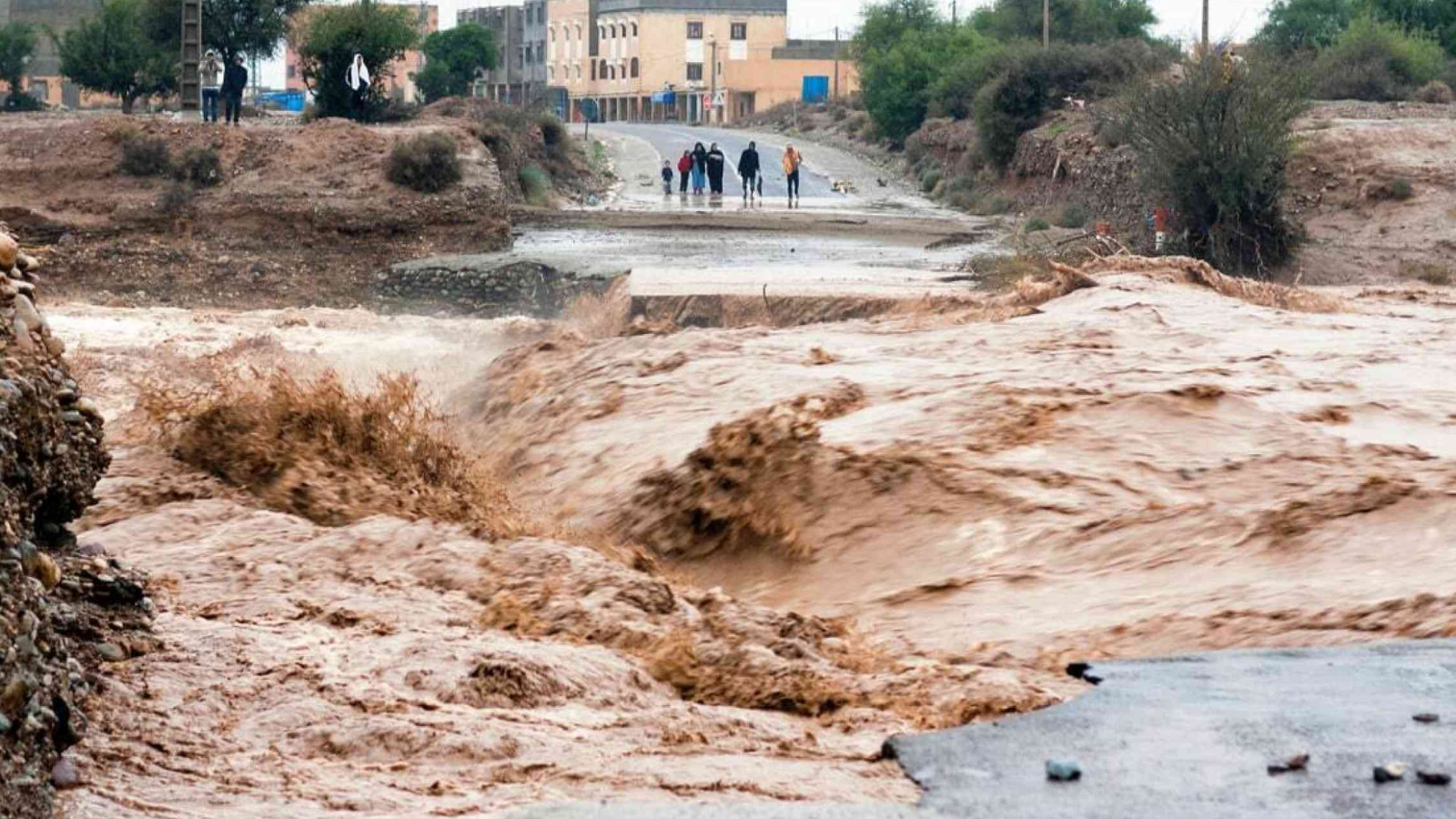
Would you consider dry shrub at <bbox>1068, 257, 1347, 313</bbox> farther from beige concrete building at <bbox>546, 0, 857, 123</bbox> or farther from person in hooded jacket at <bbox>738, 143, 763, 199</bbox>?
beige concrete building at <bbox>546, 0, 857, 123</bbox>

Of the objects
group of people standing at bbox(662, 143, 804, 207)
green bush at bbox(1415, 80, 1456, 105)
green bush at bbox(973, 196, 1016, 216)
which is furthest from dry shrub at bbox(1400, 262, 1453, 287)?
green bush at bbox(1415, 80, 1456, 105)

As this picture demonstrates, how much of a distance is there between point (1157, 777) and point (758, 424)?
214 inches

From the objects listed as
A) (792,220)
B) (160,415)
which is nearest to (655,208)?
(792,220)

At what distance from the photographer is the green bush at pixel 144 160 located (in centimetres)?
3550

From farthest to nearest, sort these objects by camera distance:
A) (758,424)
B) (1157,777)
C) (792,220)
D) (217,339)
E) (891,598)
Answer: (792,220) < (217,339) < (758,424) < (891,598) < (1157,777)

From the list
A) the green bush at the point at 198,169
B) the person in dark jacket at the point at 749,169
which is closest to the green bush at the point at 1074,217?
the person in dark jacket at the point at 749,169

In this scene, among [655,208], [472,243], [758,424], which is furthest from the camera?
[655,208]

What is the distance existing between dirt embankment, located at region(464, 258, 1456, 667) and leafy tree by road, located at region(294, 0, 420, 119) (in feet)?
116

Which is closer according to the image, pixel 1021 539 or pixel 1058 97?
pixel 1021 539

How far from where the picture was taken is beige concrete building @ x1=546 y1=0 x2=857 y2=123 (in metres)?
112

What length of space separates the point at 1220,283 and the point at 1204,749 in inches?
462

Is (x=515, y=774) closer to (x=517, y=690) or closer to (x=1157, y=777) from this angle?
(x=517, y=690)

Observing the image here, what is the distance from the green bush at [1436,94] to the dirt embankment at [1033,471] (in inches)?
1252

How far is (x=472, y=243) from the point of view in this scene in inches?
1357
